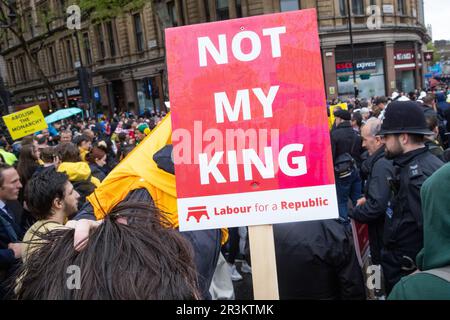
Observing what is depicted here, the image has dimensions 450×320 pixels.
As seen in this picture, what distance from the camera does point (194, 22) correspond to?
27000 millimetres

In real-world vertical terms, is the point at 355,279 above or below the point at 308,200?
below

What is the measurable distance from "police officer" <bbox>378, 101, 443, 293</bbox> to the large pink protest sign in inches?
47.7

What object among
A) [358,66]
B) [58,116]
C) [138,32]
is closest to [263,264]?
[58,116]

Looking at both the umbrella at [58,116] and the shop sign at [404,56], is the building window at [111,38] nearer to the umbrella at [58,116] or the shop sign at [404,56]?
the umbrella at [58,116]

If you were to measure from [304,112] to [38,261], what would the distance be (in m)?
1.16

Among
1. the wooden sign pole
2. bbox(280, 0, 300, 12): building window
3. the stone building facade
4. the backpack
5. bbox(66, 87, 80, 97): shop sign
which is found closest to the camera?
the wooden sign pole

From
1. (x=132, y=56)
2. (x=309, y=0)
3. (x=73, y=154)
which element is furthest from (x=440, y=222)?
(x=132, y=56)

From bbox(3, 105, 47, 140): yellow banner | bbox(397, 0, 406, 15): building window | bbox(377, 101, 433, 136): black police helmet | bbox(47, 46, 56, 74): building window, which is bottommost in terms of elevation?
bbox(377, 101, 433, 136): black police helmet

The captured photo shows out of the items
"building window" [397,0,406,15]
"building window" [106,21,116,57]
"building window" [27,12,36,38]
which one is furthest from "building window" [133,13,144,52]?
"building window" [397,0,406,15]

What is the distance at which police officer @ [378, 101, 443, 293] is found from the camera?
2.77 meters

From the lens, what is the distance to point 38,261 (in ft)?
3.93

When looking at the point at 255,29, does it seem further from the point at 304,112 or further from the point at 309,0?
the point at 309,0

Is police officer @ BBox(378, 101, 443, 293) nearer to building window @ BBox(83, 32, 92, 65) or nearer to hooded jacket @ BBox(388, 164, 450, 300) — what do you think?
hooded jacket @ BBox(388, 164, 450, 300)

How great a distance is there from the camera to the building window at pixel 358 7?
24.4 metres
